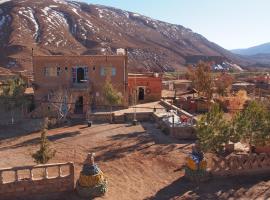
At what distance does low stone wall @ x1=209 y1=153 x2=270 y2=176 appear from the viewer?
57.4 ft

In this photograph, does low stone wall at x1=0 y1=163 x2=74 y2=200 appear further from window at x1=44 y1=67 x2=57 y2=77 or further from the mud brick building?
window at x1=44 y1=67 x2=57 y2=77

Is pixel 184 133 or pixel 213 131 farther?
pixel 184 133

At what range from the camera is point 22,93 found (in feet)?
100

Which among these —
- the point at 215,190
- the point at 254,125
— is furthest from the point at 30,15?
the point at 215,190

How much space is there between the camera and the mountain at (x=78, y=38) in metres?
91.9

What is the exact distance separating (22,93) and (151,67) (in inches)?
3017

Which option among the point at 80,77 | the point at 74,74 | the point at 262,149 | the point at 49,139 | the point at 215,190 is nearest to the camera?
the point at 215,190

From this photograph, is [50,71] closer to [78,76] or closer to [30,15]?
Result: [78,76]

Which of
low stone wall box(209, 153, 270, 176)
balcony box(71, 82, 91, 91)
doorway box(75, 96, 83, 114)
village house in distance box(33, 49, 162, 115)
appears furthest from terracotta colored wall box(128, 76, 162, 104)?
low stone wall box(209, 153, 270, 176)

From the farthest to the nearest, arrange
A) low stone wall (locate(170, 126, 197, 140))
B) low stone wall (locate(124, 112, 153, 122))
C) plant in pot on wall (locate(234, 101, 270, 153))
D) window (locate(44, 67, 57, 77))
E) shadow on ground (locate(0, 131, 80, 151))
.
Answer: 1. window (locate(44, 67, 57, 77))
2. low stone wall (locate(124, 112, 153, 122))
3. low stone wall (locate(170, 126, 197, 140))
4. shadow on ground (locate(0, 131, 80, 151))
5. plant in pot on wall (locate(234, 101, 270, 153))

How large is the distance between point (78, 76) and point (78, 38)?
253ft

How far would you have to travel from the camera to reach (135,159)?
20.1 metres

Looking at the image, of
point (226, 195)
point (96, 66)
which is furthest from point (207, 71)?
point (226, 195)

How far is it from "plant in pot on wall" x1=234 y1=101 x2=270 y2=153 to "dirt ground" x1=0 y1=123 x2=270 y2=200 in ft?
6.60
